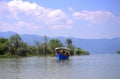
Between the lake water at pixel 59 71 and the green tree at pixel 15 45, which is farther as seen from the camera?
the green tree at pixel 15 45

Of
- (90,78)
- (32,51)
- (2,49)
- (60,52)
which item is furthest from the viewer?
(32,51)

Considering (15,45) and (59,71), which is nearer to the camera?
(59,71)

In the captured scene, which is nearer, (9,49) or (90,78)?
(90,78)

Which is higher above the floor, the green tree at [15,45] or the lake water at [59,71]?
the green tree at [15,45]

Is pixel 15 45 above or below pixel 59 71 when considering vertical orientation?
above

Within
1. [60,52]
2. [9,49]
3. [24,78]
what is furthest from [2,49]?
[24,78]

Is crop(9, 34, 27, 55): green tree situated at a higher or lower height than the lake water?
higher

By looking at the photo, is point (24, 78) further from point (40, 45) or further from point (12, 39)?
point (40, 45)

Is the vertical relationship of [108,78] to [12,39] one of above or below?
below

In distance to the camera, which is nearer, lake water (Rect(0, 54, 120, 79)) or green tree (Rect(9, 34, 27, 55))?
lake water (Rect(0, 54, 120, 79))

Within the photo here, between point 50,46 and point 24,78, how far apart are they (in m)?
156

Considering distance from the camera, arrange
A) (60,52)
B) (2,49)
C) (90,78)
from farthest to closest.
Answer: (2,49), (60,52), (90,78)

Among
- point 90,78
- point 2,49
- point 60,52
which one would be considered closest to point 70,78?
point 90,78

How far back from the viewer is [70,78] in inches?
1662
